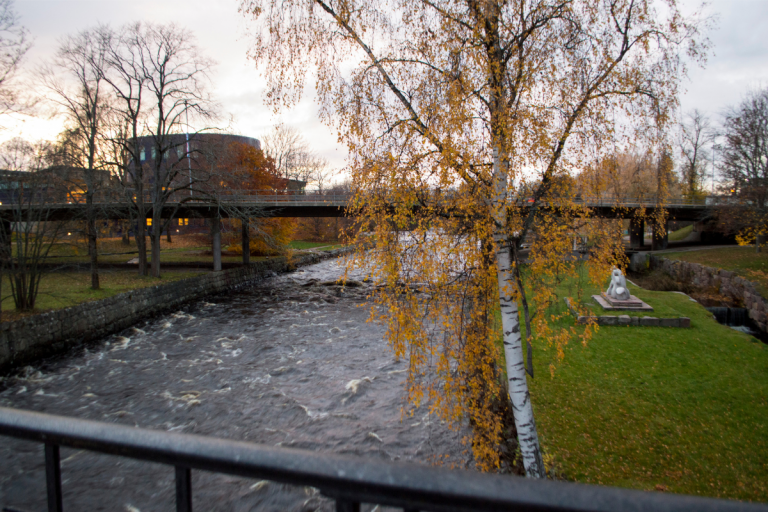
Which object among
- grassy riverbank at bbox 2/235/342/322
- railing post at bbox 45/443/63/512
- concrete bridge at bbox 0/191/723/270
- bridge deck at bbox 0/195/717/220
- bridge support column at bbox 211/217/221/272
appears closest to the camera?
railing post at bbox 45/443/63/512

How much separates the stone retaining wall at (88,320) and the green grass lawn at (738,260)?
18.4 metres

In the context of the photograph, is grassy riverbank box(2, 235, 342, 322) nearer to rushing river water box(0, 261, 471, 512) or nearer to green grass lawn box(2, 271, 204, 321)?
green grass lawn box(2, 271, 204, 321)

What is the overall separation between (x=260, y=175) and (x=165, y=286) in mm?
16987

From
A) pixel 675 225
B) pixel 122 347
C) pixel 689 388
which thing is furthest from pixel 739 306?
pixel 675 225

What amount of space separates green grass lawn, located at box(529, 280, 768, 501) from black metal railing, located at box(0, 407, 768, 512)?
6.34m

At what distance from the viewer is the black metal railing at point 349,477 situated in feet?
2.87

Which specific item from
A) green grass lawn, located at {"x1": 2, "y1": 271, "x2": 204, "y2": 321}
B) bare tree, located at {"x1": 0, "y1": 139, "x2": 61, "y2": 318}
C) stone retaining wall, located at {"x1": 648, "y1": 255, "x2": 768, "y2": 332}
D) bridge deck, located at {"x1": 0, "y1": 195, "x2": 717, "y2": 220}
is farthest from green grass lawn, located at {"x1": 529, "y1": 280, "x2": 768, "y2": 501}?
bare tree, located at {"x1": 0, "y1": 139, "x2": 61, "y2": 318}

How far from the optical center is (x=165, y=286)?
20703mm

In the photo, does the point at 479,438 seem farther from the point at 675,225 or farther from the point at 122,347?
the point at 675,225

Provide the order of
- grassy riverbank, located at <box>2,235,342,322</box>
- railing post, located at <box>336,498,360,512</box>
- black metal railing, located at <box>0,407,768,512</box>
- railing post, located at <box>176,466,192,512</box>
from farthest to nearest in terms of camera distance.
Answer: grassy riverbank, located at <box>2,235,342,322</box>
railing post, located at <box>176,466,192,512</box>
railing post, located at <box>336,498,360,512</box>
black metal railing, located at <box>0,407,768,512</box>

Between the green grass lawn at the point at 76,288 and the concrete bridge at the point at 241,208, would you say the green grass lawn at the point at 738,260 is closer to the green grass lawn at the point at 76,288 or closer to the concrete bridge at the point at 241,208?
the concrete bridge at the point at 241,208

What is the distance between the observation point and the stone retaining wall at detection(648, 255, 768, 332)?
16188mm

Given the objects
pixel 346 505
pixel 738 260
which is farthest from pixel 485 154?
pixel 738 260

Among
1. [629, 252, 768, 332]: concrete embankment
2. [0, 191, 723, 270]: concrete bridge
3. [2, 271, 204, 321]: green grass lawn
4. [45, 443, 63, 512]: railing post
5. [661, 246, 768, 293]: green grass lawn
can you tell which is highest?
[0, 191, 723, 270]: concrete bridge
